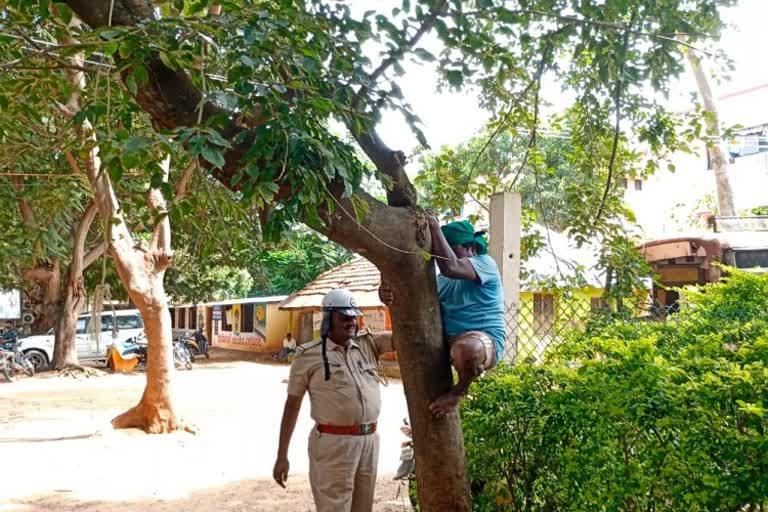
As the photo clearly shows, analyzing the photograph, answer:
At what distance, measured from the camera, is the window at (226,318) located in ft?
123

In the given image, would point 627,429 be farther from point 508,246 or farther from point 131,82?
point 131,82

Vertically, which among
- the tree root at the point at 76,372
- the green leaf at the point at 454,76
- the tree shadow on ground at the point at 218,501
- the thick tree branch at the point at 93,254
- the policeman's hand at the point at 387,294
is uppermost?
the thick tree branch at the point at 93,254

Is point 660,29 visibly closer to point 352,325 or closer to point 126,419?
point 352,325

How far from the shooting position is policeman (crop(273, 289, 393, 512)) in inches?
163

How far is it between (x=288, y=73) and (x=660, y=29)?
2689mm

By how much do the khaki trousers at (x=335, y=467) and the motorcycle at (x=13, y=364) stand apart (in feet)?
59.1

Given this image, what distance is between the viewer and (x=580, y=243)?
5984 mm

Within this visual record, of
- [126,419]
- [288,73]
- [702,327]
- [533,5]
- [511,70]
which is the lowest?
[126,419]

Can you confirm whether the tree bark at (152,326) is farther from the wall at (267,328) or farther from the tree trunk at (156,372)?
the wall at (267,328)

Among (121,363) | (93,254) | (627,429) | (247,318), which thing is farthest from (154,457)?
(247,318)

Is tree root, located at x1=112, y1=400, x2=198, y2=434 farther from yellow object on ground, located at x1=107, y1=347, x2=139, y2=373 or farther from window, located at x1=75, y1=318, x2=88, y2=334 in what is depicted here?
window, located at x1=75, y1=318, x2=88, y2=334

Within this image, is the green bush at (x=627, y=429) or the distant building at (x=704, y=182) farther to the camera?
the distant building at (x=704, y=182)

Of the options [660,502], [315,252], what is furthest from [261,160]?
[315,252]

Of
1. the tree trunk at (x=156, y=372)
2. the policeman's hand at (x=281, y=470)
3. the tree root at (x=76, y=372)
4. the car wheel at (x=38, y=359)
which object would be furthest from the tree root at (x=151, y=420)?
the car wheel at (x=38, y=359)
